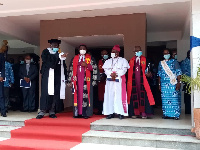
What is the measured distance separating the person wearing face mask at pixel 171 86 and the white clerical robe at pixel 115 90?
838 mm

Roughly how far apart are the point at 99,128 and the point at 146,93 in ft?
4.64

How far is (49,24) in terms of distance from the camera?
673cm

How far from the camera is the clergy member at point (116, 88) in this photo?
17.7 feet

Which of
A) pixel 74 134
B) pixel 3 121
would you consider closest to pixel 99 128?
pixel 74 134

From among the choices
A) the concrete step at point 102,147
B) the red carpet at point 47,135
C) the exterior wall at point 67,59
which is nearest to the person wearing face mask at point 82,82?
the red carpet at point 47,135

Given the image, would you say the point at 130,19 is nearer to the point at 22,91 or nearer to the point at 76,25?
the point at 76,25

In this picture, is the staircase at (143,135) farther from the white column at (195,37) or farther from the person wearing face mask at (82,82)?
the person wearing face mask at (82,82)

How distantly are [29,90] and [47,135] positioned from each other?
3.01 metres

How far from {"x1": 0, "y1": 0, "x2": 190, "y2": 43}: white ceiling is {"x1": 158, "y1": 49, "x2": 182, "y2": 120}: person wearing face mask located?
1305 millimetres

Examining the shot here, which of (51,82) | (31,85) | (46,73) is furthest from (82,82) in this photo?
(31,85)

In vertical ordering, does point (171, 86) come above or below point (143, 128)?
above

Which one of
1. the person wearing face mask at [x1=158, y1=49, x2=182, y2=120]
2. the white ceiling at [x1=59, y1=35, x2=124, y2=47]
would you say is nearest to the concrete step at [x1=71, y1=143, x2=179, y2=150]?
the person wearing face mask at [x1=158, y1=49, x2=182, y2=120]

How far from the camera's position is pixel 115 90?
A: 17.9ft

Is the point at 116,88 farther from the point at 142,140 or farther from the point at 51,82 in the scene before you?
the point at 142,140
